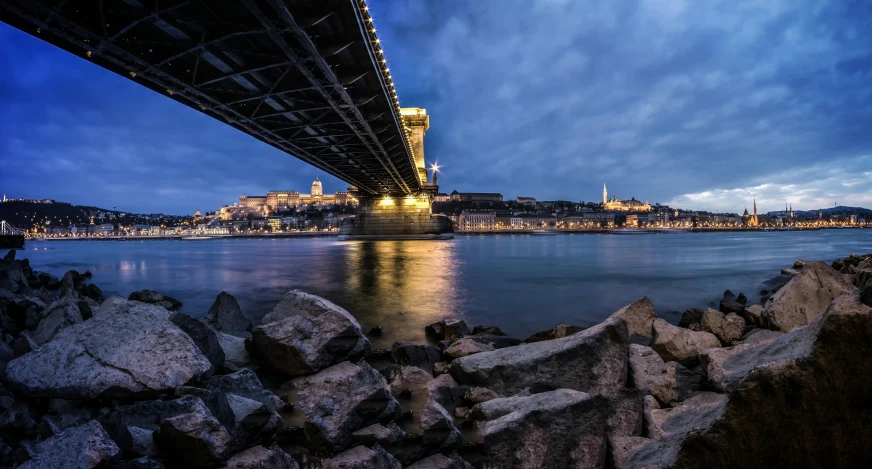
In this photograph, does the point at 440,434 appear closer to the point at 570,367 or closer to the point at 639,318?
the point at 570,367

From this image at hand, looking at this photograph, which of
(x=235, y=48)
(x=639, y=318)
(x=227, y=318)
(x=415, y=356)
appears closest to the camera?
(x=415, y=356)

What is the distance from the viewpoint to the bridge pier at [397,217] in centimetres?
6369

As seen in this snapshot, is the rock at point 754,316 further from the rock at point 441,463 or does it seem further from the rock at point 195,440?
the rock at point 195,440

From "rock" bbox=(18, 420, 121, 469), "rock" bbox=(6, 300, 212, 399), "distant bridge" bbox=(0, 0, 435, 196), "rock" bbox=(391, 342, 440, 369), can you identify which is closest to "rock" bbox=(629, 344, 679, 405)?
"rock" bbox=(391, 342, 440, 369)

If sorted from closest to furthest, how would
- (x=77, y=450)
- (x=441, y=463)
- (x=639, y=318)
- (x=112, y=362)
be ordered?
1. (x=77, y=450)
2. (x=441, y=463)
3. (x=112, y=362)
4. (x=639, y=318)

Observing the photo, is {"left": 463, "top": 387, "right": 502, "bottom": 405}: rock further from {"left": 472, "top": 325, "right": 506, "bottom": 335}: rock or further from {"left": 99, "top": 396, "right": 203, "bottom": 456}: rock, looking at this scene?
{"left": 472, "top": 325, "right": 506, "bottom": 335}: rock

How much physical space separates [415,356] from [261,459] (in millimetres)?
3603

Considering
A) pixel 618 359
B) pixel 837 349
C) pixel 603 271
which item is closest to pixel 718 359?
pixel 618 359

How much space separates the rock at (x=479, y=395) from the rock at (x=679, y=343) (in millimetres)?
2593

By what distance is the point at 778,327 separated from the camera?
669 cm

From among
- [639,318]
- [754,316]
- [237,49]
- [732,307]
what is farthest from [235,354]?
[237,49]

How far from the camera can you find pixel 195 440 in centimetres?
269

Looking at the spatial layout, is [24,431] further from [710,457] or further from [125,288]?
[125,288]

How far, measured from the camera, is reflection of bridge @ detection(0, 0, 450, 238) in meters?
12.4
